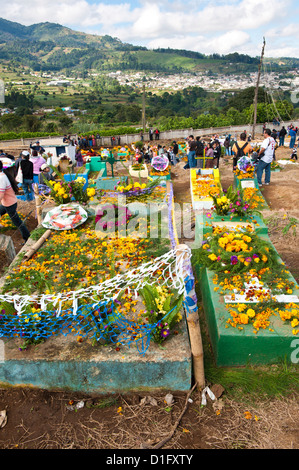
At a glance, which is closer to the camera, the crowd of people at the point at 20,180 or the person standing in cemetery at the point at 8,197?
the person standing in cemetery at the point at 8,197

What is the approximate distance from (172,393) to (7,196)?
17.8ft

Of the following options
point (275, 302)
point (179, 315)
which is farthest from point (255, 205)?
point (179, 315)

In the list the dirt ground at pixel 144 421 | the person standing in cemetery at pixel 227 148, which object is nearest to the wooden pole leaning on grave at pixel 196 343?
the dirt ground at pixel 144 421

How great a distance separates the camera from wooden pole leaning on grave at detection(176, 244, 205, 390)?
156 inches

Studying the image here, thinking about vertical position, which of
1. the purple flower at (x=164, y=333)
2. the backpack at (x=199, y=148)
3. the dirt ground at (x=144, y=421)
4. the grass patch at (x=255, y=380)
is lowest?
the dirt ground at (x=144, y=421)

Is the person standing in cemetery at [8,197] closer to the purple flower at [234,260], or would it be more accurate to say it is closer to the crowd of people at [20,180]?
the crowd of people at [20,180]

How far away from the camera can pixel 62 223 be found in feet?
25.4

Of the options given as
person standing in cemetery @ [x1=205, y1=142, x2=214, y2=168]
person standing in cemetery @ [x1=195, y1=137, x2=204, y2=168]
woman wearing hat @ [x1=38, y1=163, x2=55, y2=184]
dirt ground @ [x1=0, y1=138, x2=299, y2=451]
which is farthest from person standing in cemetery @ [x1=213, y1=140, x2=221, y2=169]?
dirt ground @ [x1=0, y1=138, x2=299, y2=451]

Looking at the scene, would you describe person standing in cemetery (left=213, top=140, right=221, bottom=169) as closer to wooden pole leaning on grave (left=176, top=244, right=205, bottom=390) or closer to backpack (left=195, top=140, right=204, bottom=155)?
backpack (left=195, top=140, right=204, bottom=155)

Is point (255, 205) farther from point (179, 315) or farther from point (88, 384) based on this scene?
point (88, 384)

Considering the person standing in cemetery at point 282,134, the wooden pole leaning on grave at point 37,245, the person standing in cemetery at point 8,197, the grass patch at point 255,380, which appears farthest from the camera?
the person standing in cemetery at point 282,134

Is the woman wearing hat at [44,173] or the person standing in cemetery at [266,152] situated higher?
the person standing in cemetery at [266,152]

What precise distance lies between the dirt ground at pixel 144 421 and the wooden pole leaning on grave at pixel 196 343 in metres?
0.19

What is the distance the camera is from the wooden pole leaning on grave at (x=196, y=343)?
3951mm
